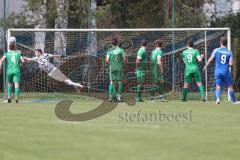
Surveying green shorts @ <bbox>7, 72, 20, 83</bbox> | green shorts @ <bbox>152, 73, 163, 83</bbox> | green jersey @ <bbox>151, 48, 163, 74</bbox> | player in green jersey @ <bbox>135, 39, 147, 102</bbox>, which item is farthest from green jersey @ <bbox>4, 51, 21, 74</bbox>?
green shorts @ <bbox>152, 73, 163, 83</bbox>

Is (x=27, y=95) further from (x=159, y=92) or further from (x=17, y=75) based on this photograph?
(x=159, y=92)

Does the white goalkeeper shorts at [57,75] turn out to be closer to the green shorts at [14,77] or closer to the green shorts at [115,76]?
the green shorts at [115,76]

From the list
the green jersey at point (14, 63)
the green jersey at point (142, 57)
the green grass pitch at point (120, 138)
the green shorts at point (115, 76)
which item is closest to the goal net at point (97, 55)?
→ the green jersey at point (142, 57)

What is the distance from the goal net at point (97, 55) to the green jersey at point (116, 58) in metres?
2.24

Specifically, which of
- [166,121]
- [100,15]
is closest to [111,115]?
[166,121]

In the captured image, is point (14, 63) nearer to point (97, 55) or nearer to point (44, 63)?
point (44, 63)

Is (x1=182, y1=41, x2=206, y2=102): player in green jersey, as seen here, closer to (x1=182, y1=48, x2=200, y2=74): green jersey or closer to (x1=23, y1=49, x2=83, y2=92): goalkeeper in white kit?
(x1=182, y1=48, x2=200, y2=74): green jersey

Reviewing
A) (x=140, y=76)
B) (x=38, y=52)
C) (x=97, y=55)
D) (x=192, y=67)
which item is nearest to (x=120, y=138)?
(x=192, y=67)

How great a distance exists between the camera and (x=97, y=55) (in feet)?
73.0

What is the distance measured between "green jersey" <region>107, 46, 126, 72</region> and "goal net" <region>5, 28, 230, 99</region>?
224 centimetres

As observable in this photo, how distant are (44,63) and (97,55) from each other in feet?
6.75

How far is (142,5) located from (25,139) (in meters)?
22.0

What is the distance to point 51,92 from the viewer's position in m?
21.9

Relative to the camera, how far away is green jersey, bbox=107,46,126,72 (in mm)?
19266
